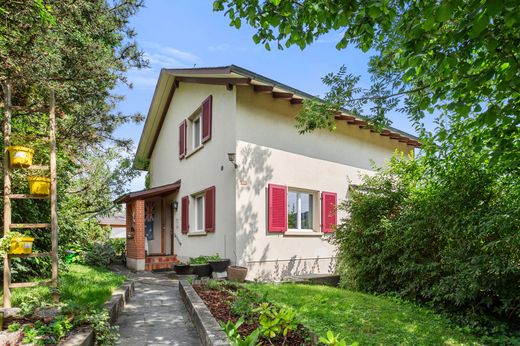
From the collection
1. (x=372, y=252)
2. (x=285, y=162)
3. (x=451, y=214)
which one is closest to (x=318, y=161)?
(x=285, y=162)

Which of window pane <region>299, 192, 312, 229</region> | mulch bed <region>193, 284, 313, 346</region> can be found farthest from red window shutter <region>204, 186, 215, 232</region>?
mulch bed <region>193, 284, 313, 346</region>

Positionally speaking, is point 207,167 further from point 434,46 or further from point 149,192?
point 434,46

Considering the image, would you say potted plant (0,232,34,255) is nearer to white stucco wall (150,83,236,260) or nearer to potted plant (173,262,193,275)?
white stucco wall (150,83,236,260)

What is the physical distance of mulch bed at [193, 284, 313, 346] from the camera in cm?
410

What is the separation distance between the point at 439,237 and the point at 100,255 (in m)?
12.1

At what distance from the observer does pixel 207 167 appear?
11.6 m

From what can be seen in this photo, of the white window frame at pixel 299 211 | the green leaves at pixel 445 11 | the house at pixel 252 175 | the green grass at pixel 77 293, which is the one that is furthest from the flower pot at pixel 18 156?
the white window frame at pixel 299 211

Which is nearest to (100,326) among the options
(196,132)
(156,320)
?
(156,320)

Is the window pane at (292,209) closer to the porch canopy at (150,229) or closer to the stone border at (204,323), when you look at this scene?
the stone border at (204,323)

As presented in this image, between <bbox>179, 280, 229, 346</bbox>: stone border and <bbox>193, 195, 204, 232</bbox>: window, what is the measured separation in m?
5.76

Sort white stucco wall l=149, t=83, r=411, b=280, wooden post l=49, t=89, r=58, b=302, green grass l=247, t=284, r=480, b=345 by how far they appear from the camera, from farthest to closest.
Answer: white stucco wall l=149, t=83, r=411, b=280
wooden post l=49, t=89, r=58, b=302
green grass l=247, t=284, r=480, b=345

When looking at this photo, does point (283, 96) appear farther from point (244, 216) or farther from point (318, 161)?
point (244, 216)

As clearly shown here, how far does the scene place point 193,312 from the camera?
18.4 ft

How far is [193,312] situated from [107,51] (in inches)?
307
